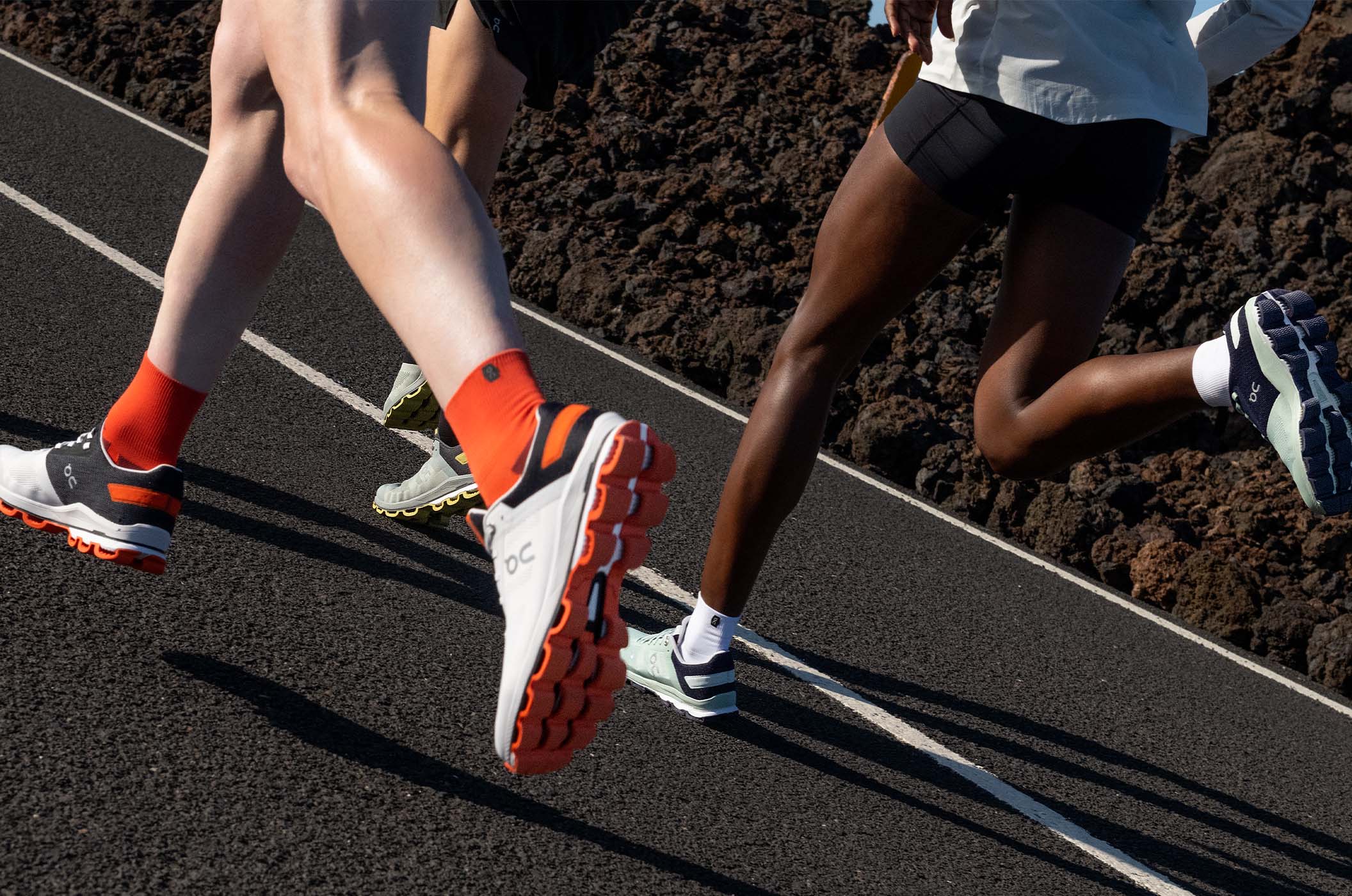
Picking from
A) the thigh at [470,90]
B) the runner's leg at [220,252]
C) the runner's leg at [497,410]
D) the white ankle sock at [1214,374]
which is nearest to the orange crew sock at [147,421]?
the runner's leg at [220,252]

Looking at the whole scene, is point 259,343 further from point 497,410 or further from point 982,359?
point 497,410

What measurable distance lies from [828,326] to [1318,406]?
0.91 metres

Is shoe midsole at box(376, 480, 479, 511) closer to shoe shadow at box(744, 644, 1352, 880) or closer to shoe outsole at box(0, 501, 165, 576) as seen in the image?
shoe shadow at box(744, 644, 1352, 880)

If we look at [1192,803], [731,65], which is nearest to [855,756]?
[1192,803]

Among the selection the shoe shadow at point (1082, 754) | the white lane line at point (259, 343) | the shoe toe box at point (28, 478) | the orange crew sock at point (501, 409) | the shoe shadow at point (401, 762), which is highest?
the orange crew sock at point (501, 409)

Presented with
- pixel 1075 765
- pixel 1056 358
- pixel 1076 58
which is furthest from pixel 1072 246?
pixel 1075 765

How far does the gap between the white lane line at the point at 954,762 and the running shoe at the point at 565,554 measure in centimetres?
156

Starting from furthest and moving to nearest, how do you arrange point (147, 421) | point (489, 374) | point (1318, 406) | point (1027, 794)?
point (1027, 794)
point (147, 421)
point (1318, 406)
point (489, 374)

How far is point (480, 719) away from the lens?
2564 mm

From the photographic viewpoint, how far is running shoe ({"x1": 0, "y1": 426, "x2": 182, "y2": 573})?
7.50 feet

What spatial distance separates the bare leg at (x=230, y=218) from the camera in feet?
7.47

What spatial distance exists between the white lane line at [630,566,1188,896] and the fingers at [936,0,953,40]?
5.20 ft

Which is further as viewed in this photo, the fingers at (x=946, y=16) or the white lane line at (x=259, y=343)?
the white lane line at (x=259, y=343)

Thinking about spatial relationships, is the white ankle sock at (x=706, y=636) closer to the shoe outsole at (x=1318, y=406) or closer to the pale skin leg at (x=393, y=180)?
the shoe outsole at (x=1318, y=406)
